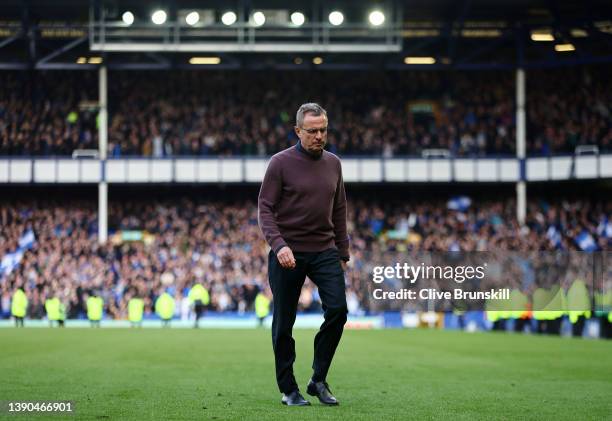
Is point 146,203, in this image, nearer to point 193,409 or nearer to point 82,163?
point 82,163

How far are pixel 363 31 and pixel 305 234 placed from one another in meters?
38.4

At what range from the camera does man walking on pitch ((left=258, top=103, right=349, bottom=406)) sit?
9.05 meters

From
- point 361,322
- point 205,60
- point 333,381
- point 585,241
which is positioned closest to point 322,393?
point 333,381

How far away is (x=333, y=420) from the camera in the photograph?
802 cm

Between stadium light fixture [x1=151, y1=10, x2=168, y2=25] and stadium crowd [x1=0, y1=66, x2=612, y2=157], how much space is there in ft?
20.0

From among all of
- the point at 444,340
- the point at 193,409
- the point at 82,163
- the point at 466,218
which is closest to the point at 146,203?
the point at 82,163

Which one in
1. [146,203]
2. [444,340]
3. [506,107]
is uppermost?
[506,107]

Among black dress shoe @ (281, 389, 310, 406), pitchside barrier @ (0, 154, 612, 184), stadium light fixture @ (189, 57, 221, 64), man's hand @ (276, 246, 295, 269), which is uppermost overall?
stadium light fixture @ (189, 57, 221, 64)

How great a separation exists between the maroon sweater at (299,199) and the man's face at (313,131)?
15 centimetres

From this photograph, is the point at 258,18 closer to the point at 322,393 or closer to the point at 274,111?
the point at 274,111

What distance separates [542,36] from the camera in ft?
163

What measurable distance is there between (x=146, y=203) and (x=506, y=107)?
1717cm

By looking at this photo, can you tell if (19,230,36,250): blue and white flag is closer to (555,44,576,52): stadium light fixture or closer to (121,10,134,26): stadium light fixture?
(121,10,134,26): stadium light fixture

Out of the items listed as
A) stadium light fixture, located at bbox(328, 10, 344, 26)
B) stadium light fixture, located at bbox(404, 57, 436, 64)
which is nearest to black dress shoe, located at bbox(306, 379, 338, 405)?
stadium light fixture, located at bbox(328, 10, 344, 26)
